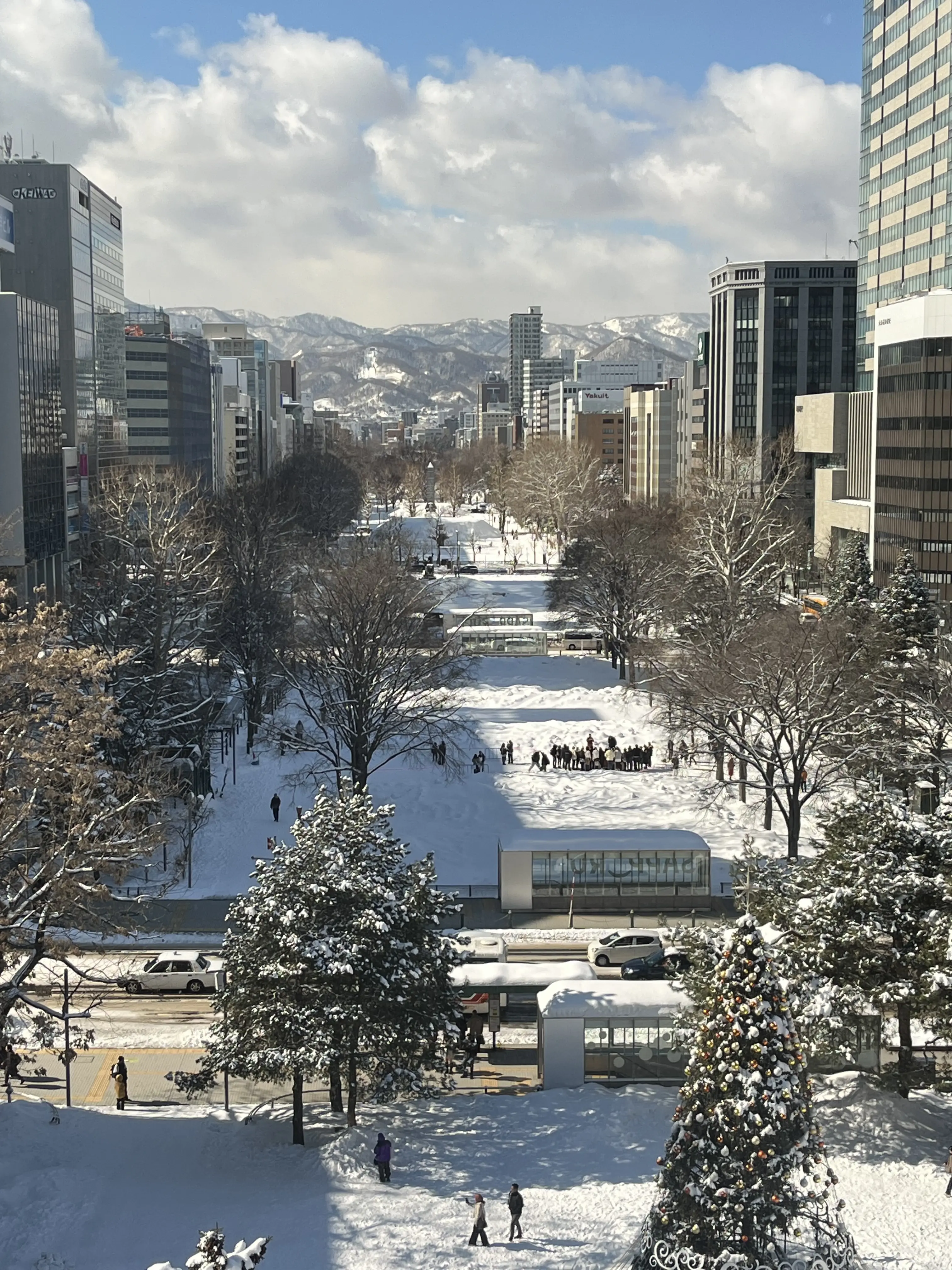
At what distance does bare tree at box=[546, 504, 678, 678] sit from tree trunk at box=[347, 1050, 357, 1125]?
1544 inches

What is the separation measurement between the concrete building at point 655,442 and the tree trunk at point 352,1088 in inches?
5266

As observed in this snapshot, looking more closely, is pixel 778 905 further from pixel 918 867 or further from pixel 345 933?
pixel 345 933

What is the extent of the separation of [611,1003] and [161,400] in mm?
112196

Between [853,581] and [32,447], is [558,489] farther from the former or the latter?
[853,581]

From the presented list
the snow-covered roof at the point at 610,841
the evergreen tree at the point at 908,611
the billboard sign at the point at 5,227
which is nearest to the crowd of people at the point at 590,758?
the evergreen tree at the point at 908,611

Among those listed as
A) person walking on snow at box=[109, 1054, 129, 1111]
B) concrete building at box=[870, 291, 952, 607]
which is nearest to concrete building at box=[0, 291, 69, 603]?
concrete building at box=[870, 291, 952, 607]

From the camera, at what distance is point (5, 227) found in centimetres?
7312

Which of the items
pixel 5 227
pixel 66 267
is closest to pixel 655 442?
pixel 66 267

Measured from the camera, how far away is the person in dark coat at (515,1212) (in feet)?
62.5

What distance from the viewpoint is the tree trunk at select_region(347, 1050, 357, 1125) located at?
22688 millimetres

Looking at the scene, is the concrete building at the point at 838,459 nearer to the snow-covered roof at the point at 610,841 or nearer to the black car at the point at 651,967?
the snow-covered roof at the point at 610,841

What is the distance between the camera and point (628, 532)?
7075cm

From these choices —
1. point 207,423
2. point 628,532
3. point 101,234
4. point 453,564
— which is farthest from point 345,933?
point 207,423

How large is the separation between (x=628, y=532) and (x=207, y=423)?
9069 cm
